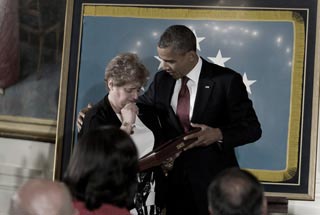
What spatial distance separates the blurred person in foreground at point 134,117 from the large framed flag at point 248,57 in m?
0.33

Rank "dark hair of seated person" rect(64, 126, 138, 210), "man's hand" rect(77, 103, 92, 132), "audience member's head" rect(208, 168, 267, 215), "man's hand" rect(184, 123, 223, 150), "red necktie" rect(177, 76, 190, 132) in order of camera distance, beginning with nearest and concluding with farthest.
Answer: "audience member's head" rect(208, 168, 267, 215) < "dark hair of seated person" rect(64, 126, 138, 210) < "man's hand" rect(184, 123, 223, 150) < "red necktie" rect(177, 76, 190, 132) < "man's hand" rect(77, 103, 92, 132)

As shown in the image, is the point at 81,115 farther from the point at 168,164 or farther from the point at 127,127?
the point at 168,164

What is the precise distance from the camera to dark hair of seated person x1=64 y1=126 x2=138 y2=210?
351 cm

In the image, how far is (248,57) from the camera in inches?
230

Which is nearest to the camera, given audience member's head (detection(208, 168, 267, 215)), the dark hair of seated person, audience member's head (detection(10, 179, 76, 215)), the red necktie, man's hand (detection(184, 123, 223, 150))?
audience member's head (detection(10, 179, 76, 215))

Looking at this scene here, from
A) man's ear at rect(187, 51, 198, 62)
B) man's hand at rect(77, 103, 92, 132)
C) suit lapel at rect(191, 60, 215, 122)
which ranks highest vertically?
man's ear at rect(187, 51, 198, 62)

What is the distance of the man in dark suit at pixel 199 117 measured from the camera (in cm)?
566

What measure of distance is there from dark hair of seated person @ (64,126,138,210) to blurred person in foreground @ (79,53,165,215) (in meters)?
1.94

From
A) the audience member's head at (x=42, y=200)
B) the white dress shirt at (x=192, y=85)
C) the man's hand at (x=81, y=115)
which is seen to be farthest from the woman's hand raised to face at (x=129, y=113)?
the audience member's head at (x=42, y=200)

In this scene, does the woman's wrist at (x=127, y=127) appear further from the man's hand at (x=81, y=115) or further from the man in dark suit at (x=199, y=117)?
the man's hand at (x=81, y=115)

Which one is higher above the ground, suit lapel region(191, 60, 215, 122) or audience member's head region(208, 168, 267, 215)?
suit lapel region(191, 60, 215, 122)

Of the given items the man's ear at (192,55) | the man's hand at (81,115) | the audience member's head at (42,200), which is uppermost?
the man's ear at (192,55)

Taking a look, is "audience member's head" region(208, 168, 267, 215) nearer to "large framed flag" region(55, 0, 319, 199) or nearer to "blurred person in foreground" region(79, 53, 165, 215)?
"blurred person in foreground" region(79, 53, 165, 215)

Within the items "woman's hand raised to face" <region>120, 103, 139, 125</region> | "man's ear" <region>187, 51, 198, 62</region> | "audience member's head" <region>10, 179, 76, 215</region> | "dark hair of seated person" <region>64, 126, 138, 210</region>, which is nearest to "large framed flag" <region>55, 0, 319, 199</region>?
"man's ear" <region>187, 51, 198, 62</region>
